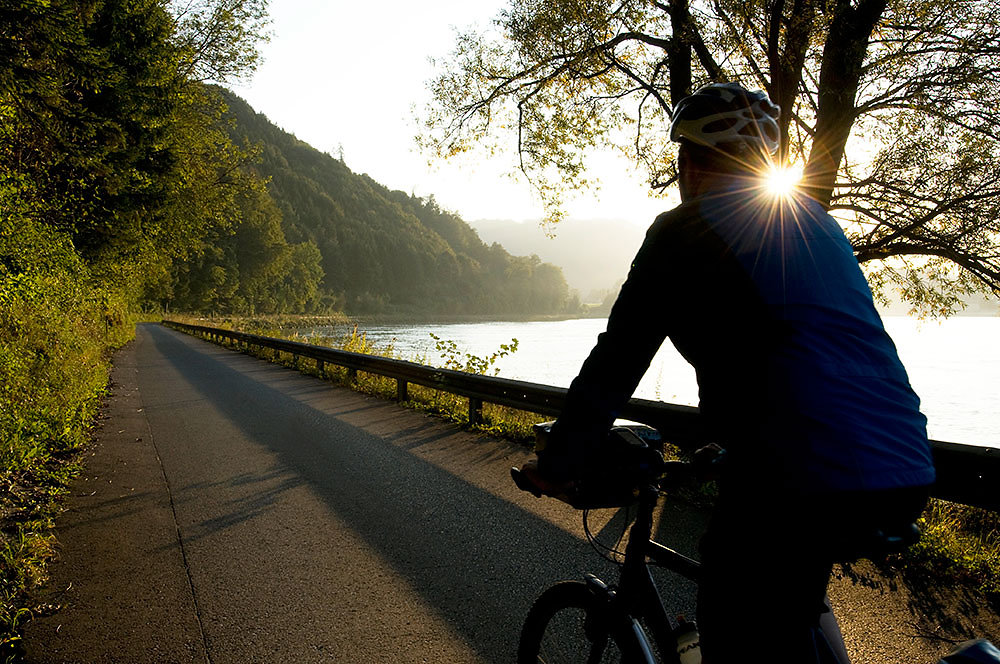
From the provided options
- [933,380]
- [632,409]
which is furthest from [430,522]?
[933,380]

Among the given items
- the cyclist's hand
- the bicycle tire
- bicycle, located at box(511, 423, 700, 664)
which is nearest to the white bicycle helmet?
bicycle, located at box(511, 423, 700, 664)

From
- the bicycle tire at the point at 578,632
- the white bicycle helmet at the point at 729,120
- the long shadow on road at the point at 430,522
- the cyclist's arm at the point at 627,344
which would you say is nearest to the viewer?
the cyclist's arm at the point at 627,344

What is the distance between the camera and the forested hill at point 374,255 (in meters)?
140

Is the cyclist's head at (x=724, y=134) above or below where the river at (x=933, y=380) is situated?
above

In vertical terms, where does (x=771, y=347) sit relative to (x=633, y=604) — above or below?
above

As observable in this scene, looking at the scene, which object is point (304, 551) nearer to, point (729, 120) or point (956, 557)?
point (729, 120)

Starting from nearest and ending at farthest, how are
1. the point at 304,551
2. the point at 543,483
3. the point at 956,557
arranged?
the point at 543,483, the point at 956,557, the point at 304,551

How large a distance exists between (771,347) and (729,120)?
27.0 inches

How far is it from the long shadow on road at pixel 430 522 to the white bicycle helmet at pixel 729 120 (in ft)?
8.30

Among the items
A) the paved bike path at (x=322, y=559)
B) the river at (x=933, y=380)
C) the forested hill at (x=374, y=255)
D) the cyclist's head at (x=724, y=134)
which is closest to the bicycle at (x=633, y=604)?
the paved bike path at (x=322, y=559)

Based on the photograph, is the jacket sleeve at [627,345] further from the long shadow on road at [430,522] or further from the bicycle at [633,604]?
the long shadow on road at [430,522]

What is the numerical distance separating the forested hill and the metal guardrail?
120 meters

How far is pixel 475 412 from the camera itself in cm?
828

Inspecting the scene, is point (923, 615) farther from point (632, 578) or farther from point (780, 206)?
point (780, 206)
